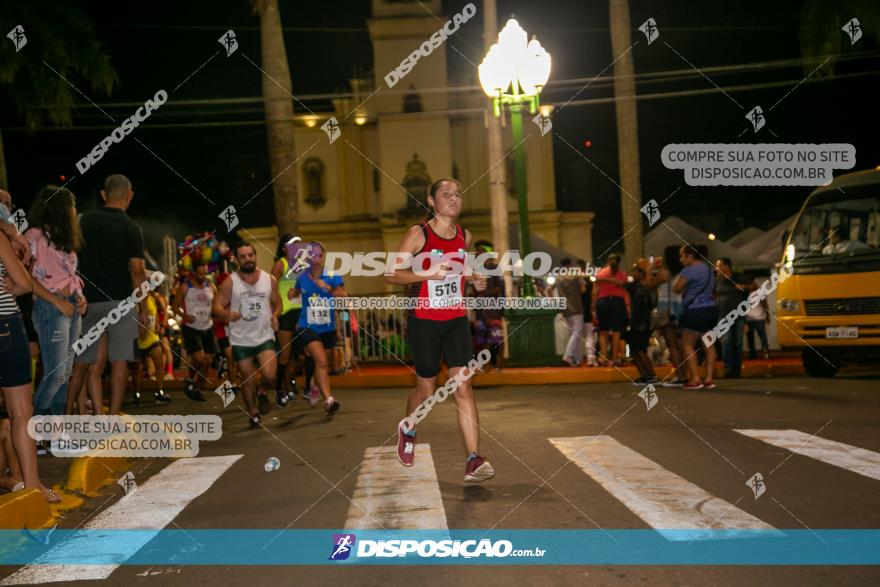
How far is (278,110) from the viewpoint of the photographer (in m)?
21.3

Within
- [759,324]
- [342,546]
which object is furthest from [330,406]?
[759,324]

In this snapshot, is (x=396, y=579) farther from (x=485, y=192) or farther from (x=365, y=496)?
(x=485, y=192)

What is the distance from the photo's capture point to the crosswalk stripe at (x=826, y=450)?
722 cm

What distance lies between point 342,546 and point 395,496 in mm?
1366

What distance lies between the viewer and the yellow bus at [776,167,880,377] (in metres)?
14.5

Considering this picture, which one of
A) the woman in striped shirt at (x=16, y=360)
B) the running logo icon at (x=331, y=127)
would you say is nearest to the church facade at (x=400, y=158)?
the running logo icon at (x=331, y=127)

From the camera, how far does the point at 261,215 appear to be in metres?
45.7

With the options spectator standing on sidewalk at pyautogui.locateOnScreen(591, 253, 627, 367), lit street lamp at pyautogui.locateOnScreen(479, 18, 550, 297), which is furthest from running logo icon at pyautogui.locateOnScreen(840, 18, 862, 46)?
spectator standing on sidewalk at pyautogui.locateOnScreen(591, 253, 627, 367)

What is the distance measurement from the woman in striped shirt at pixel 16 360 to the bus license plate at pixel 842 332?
11774mm

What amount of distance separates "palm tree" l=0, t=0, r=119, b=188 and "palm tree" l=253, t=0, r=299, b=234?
3382 millimetres

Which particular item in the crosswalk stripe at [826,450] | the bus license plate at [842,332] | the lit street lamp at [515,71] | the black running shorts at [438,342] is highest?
the lit street lamp at [515,71]

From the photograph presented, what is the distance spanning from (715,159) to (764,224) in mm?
24969

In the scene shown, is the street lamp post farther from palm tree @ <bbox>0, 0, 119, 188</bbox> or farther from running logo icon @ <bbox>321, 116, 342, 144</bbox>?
palm tree @ <bbox>0, 0, 119, 188</bbox>

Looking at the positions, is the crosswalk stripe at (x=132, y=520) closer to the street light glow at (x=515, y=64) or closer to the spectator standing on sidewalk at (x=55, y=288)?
the spectator standing on sidewalk at (x=55, y=288)
